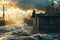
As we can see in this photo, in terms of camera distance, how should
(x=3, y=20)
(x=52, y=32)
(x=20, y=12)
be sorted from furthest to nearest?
(x=20, y=12), (x=3, y=20), (x=52, y=32)

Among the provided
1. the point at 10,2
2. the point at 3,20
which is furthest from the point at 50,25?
the point at 10,2

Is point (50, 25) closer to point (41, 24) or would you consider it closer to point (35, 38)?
point (41, 24)

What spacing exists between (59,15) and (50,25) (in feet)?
7.81

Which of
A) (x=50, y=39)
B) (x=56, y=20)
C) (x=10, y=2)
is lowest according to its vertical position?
(x=50, y=39)

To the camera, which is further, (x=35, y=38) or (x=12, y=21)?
(x=12, y=21)

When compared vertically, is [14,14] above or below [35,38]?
above

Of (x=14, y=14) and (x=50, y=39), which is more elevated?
(x=14, y=14)

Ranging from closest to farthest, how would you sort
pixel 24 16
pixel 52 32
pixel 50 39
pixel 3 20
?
1. pixel 50 39
2. pixel 52 32
3. pixel 3 20
4. pixel 24 16

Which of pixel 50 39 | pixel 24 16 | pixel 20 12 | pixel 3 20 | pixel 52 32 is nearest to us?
pixel 50 39

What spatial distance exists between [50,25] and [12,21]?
79.7ft

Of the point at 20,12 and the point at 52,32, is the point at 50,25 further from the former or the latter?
the point at 20,12

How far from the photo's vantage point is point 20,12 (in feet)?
219

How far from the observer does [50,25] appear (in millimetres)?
36125

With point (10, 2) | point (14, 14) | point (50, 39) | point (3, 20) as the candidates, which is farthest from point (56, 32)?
point (10, 2)
